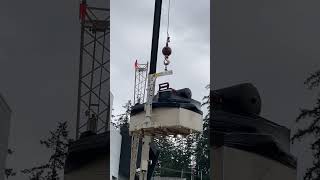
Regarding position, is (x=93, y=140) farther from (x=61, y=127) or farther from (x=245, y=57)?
(x=245, y=57)

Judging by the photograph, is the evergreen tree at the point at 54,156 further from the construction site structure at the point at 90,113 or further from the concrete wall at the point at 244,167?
the concrete wall at the point at 244,167

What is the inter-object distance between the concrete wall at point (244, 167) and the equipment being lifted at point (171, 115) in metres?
0.22

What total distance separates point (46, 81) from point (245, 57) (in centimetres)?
123

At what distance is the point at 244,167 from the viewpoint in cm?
276

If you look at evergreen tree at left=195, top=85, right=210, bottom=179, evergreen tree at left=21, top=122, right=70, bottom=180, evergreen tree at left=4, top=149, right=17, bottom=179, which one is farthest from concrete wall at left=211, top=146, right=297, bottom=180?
evergreen tree at left=4, top=149, right=17, bottom=179

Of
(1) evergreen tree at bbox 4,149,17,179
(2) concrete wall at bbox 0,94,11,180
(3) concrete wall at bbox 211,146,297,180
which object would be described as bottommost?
(1) evergreen tree at bbox 4,149,17,179

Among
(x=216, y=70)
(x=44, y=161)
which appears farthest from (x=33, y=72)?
(x=216, y=70)

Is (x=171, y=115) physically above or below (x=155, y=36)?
below

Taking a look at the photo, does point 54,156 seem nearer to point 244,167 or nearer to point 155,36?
point 155,36

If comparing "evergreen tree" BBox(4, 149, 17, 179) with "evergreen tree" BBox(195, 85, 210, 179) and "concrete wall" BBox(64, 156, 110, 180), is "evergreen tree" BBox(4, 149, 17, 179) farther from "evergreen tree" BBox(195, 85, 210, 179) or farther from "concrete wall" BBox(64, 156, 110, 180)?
"evergreen tree" BBox(195, 85, 210, 179)

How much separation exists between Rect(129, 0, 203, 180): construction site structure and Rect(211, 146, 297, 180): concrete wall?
0.22 metres

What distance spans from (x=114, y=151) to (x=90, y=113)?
0.27 m

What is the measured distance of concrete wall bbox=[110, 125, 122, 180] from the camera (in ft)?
9.14

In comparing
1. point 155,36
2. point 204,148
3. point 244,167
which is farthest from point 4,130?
point 244,167
